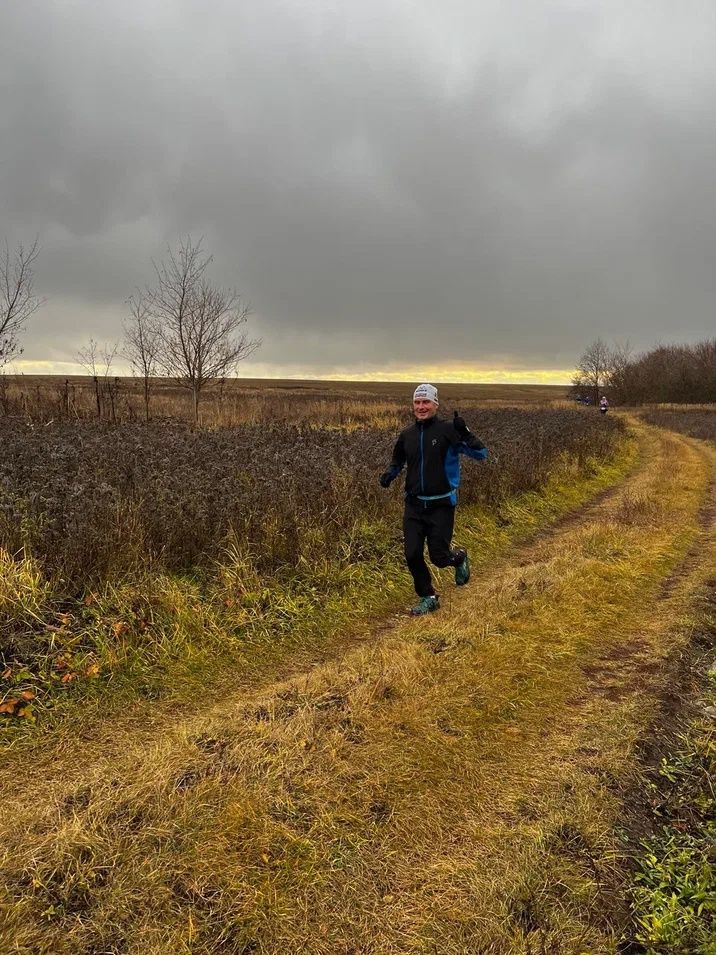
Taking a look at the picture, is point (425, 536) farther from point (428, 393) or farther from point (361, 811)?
point (361, 811)

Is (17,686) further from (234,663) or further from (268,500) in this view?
(268,500)

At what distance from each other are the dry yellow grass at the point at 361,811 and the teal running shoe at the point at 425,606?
743 mm

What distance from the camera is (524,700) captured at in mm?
3859

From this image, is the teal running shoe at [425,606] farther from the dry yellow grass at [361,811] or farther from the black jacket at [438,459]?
the black jacket at [438,459]

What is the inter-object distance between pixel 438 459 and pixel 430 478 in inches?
8.3

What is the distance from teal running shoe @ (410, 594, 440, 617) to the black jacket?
3.52 feet

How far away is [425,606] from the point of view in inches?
221

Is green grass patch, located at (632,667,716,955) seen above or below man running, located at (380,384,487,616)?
below

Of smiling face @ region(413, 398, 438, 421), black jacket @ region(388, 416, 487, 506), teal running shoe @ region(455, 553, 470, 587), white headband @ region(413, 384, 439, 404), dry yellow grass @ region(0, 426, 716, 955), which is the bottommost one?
dry yellow grass @ region(0, 426, 716, 955)

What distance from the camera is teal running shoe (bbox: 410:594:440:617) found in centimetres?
559

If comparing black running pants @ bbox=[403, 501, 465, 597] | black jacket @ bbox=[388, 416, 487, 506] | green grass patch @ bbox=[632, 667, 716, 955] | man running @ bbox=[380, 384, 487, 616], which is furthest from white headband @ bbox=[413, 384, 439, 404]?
green grass patch @ bbox=[632, 667, 716, 955]

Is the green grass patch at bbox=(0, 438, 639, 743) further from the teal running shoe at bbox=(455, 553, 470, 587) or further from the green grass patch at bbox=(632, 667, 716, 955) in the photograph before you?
the green grass patch at bbox=(632, 667, 716, 955)

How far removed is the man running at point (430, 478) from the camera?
5371mm

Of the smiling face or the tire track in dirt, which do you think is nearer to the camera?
the tire track in dirt
